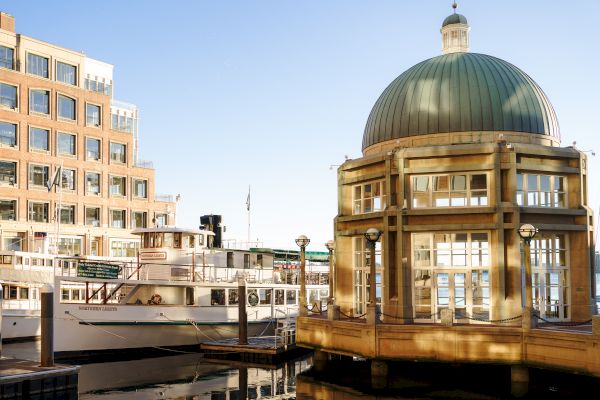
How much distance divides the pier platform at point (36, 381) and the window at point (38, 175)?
140ft

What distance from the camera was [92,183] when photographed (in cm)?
6962

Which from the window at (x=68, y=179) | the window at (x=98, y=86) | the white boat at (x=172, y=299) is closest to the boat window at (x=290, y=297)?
the white boat at (x=172, y=299)

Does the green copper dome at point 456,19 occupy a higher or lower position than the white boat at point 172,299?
higher

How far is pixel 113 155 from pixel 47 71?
10.3 metres

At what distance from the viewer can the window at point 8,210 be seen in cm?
6207

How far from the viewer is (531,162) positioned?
93.5 ft

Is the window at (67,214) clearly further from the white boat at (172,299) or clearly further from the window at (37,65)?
the white boat at (172,299)

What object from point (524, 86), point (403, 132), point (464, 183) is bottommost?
point (464, 183)

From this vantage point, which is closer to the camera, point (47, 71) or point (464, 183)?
point (464, 183)

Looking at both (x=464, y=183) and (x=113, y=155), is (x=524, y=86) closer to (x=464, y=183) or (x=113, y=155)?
(x=464, y=183)

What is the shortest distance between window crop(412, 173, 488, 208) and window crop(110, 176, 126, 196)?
158 ft

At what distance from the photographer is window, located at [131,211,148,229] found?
240 feet

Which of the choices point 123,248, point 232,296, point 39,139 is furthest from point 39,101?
point 232,296

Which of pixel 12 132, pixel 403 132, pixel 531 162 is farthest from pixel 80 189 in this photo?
pixel 531 162
